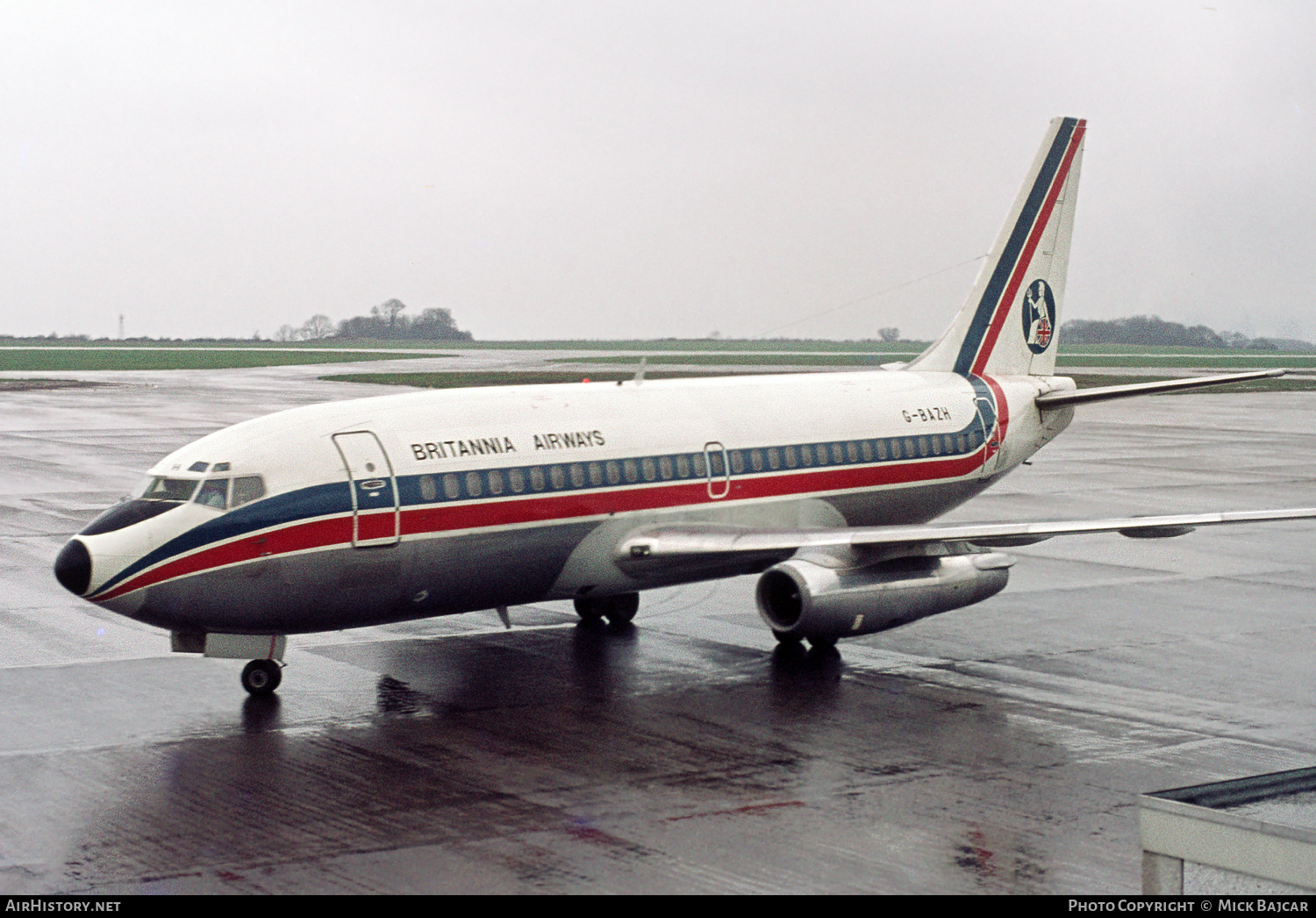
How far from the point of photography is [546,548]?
22266 mm

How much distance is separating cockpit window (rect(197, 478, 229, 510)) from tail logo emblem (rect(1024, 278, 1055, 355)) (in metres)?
17.7

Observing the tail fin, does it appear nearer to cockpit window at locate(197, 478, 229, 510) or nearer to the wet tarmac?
the wet tarmac

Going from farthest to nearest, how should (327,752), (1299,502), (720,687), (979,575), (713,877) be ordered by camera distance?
(1299,502)
(979,575)
(720,687)
(327,752)
(713,877)

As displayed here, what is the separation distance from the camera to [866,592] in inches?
870

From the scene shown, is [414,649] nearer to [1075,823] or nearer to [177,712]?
[177,712]

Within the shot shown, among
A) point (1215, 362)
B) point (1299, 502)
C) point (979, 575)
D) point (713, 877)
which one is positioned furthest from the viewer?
point (1215, 362)

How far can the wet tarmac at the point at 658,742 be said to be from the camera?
562 inches

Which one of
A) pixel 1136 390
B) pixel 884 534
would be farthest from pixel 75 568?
pixel 1136 390

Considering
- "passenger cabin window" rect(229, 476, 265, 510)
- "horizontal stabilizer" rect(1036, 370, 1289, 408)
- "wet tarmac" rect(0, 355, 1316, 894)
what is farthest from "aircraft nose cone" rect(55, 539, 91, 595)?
"horizontal stabilizer" rect(1036, 370, 1289, 408)

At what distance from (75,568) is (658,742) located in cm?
776

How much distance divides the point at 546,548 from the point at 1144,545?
18.7 metres

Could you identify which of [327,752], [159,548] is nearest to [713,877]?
[327,752]

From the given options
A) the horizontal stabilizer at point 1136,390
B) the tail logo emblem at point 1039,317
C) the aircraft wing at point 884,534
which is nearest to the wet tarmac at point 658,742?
the aircraft wing at point 884,534

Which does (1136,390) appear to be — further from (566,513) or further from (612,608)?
(566,513)
